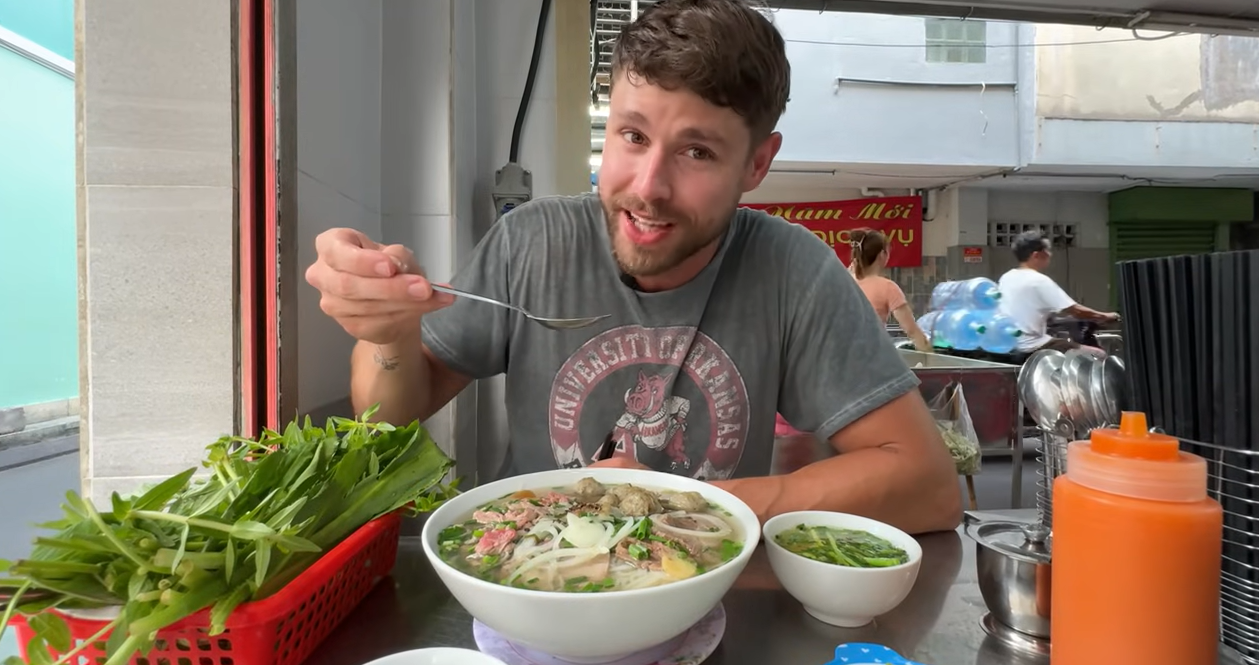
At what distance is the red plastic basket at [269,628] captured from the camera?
1.76 feet

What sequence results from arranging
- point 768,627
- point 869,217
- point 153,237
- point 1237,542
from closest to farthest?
point 1237,542
point 768,627
point 153,237
point 869,217

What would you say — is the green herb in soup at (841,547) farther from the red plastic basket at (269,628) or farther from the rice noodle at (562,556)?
the red plastic basket at (269,628)

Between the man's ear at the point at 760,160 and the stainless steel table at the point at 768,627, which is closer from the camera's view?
the stainless steel table at the point at 768,627

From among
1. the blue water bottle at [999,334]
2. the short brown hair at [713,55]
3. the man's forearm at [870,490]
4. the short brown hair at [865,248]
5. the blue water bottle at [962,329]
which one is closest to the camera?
the man's forearm at [870,490]

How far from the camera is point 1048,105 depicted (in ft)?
23.2

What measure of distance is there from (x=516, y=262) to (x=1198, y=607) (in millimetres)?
1280

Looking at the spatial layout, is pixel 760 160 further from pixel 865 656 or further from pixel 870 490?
pixel 865 656

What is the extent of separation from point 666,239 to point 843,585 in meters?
0.76

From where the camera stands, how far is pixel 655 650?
636 mm

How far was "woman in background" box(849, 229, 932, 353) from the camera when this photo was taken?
4477mm

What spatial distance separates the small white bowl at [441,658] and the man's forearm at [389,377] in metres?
0.75

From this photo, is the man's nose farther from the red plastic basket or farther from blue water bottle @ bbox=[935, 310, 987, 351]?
blue water bottle @ bbox=[935, 310, 987, 351]

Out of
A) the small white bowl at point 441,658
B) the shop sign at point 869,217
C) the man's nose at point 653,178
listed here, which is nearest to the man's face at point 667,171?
the man's nose at point 653,178

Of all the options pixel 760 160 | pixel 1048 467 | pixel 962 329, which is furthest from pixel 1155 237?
pixel 1048 467
